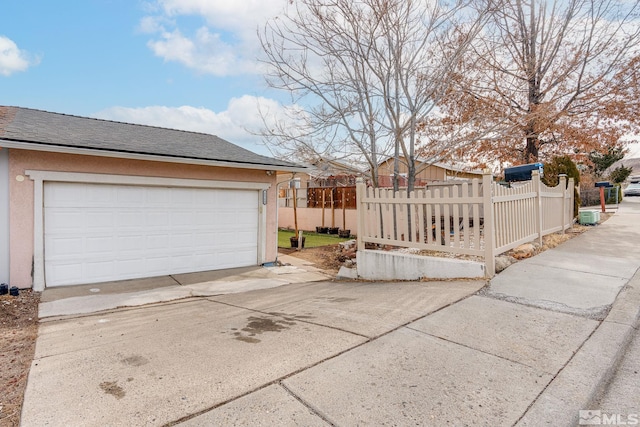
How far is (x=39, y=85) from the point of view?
1143 centimetres

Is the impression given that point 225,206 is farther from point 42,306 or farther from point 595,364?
point 595,364

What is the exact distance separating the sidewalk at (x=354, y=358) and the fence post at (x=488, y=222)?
1.05 ft

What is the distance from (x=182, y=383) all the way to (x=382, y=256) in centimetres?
453

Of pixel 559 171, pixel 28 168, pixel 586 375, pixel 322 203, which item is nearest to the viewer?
pixel 586 375

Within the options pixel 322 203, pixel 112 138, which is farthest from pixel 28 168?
pixel 322 203

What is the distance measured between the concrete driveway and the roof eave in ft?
9.74

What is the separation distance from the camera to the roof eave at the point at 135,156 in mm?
5421

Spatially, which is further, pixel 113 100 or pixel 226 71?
pixel 113 100

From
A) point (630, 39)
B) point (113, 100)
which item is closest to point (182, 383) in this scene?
point (113, 100)

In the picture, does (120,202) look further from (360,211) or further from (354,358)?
(354,358)

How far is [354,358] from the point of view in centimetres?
271

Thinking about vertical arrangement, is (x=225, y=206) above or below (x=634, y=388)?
above

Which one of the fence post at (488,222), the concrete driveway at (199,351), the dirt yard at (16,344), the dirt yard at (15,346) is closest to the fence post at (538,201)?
the dirt yard at (16,344)

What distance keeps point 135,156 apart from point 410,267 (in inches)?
213
